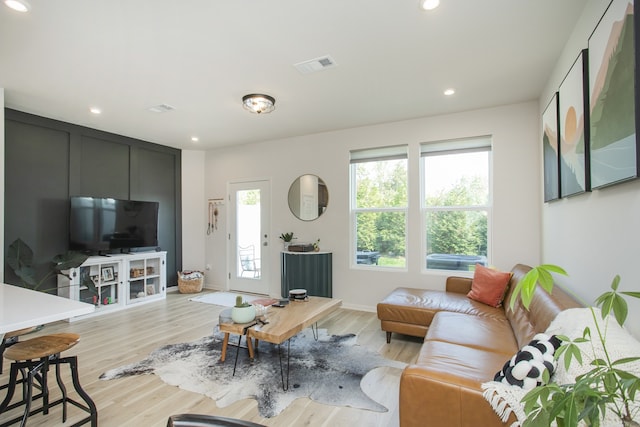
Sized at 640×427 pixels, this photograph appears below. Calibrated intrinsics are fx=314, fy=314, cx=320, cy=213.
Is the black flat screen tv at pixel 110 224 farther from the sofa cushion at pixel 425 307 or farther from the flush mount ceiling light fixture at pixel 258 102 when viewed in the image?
the sofa cushion at pixel 425 307

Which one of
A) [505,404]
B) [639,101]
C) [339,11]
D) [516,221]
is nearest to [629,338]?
[505,404]

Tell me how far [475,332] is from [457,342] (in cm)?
27

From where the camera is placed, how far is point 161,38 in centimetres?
234

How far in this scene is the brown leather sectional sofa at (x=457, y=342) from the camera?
150 cm

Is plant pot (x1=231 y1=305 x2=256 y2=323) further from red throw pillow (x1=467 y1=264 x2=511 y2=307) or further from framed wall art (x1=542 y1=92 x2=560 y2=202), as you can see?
framed wall art (x1=542 y1=92 x2=560 y2=202)

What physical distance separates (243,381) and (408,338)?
6.01ft

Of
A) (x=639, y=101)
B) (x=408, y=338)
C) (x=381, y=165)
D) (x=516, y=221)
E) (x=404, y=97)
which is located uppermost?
(x=404, y=97)

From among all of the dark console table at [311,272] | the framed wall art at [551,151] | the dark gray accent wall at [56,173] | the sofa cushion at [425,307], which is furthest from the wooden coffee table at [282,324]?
the dark gray accent wall at [56,173]

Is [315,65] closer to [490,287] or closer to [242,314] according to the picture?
[242,314]

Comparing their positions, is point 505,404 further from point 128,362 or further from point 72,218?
point 72,218

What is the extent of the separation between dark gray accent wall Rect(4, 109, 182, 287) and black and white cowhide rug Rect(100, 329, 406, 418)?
254cm

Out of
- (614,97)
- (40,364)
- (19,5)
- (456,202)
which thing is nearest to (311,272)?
(456,202)

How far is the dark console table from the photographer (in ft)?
15.0

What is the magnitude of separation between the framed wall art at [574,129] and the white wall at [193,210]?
5.54 m
